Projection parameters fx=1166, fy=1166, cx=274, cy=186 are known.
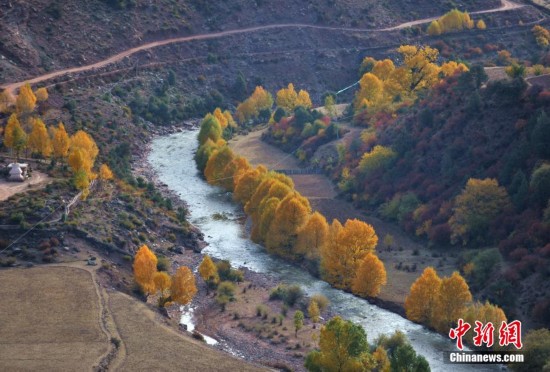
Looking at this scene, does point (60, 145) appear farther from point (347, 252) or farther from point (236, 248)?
point (347, 252)

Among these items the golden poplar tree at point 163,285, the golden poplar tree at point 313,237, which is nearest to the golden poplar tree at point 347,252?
the golden poplar tree at point 313,237

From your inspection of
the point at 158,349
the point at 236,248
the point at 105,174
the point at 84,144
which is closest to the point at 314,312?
the point at 158,349

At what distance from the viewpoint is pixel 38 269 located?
332 ft

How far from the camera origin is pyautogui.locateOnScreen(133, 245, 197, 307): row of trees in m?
100

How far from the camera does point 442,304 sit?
9562 cm

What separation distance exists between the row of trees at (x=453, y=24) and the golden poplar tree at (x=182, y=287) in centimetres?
10251

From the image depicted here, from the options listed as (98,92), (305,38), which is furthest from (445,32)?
(98,92)

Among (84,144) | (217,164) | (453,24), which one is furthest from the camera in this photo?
(453,24)

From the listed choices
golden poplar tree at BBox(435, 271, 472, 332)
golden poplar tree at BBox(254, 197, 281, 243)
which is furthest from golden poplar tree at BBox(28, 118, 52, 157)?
golden poplar tree at BBox(435, 271, 472, 332)

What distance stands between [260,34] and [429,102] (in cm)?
6123

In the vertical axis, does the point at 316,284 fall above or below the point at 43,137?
below

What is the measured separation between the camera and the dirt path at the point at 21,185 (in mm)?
113125

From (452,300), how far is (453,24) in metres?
105

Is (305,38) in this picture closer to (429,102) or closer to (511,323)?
(429,102)
